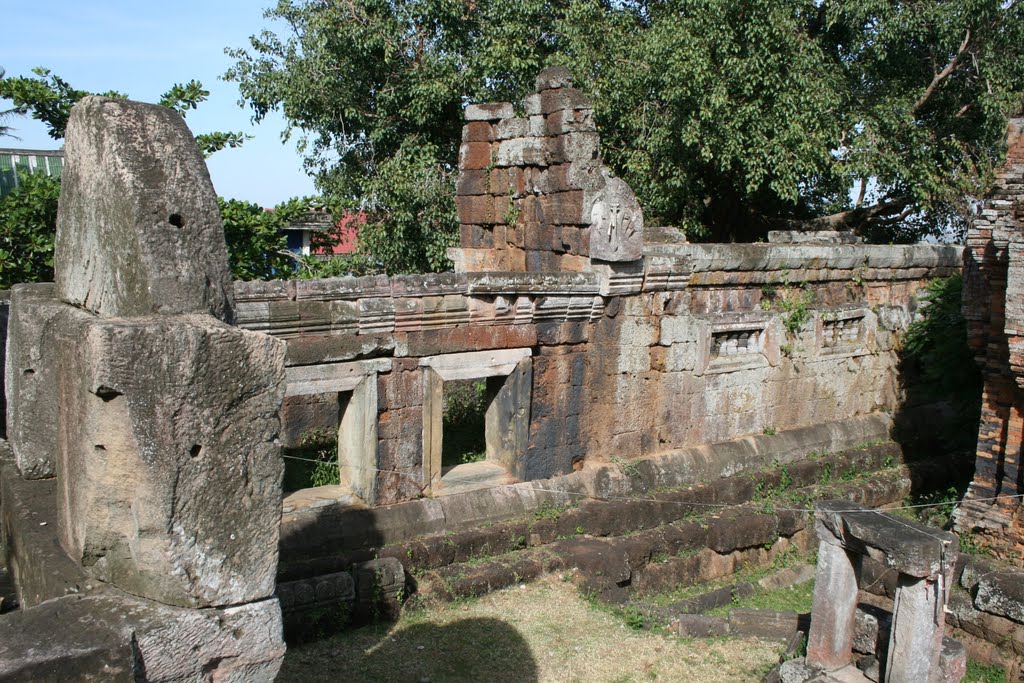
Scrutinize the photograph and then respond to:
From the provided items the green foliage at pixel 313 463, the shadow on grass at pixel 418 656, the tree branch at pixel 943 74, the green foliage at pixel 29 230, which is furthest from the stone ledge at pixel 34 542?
the tree branch at pixel 943 74

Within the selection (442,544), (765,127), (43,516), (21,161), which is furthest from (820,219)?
(43,516)

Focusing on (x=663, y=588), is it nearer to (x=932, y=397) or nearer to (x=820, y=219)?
(x=932, y=397)

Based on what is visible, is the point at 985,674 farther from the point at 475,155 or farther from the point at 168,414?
the point at 475,155

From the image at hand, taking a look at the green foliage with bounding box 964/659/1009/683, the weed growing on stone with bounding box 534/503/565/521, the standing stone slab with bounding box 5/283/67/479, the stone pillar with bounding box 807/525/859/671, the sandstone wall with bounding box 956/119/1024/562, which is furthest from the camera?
the weed growing on stone with bounding box 534/503/565/521

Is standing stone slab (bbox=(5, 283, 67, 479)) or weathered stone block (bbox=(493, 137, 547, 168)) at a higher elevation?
weathered stone block (bbox=(493, 137, 547, 168))

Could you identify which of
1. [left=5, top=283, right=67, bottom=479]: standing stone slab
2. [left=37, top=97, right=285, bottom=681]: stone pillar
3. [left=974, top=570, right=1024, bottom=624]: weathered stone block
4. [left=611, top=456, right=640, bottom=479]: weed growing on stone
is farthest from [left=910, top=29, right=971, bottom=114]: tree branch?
[left=37, top=97, right=285, bottom=681]: stone pillar

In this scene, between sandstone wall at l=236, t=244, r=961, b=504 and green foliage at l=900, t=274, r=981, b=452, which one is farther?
green foliage at l=900, t=274, r=981, b=452

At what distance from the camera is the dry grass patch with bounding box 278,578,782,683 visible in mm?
5918

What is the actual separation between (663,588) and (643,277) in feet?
9.42

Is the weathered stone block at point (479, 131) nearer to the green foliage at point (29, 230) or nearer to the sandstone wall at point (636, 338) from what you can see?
the sandstone wall at point (636, 338)

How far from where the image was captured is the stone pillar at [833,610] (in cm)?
616

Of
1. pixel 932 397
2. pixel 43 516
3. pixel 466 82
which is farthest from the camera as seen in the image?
pixel 466 82

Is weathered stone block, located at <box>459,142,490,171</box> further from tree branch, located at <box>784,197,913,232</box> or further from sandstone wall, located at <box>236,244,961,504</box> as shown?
tree branch, located at <box>784,197,913,232</box>

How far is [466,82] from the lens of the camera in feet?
48.5
